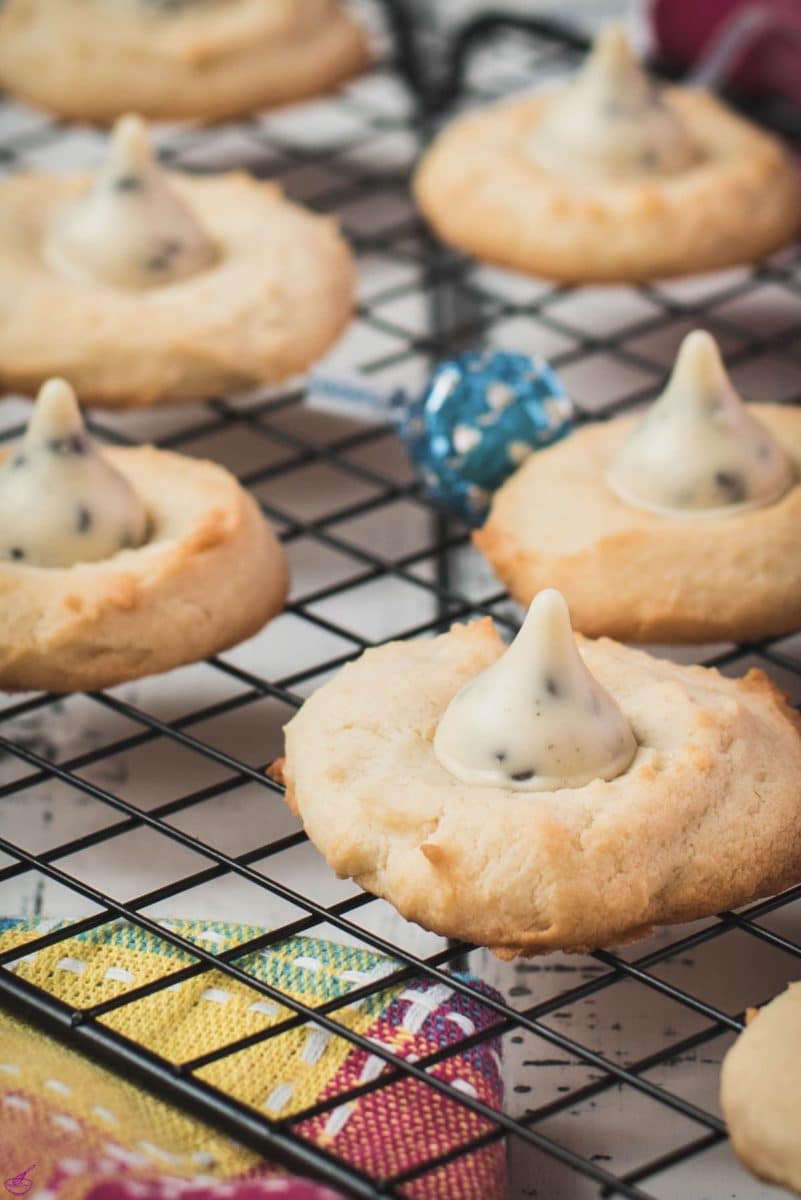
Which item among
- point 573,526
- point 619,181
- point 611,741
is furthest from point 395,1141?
point 619,181

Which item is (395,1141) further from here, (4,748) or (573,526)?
(573,526)

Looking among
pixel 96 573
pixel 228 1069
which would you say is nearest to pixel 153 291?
pixel 96 573

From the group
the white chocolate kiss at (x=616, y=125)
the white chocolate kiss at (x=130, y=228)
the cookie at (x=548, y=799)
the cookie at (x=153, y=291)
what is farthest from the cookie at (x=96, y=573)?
the white chocolate kiss at (x=616, y=125)

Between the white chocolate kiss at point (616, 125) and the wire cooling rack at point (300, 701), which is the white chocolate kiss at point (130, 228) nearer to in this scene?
the wire cooling rack at point (300, 701)

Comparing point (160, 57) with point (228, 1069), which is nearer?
point (228, 1069)

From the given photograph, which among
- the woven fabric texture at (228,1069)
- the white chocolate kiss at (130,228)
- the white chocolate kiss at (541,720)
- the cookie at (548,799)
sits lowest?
the woven fabric texture at (228,1069)

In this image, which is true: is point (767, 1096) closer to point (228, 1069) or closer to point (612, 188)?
point (228, 1069)
